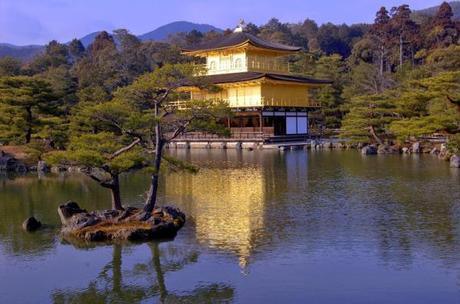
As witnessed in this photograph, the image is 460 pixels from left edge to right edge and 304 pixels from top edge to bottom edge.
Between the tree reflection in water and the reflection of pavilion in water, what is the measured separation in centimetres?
106

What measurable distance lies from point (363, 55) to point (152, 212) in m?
55.7

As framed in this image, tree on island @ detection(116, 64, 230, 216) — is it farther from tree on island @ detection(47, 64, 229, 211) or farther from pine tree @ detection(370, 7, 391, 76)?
pine tree @ detection(370, 7, 391, 76)

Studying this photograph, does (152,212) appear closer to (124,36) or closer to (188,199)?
(188,199)

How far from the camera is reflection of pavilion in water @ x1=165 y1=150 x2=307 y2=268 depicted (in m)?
11.3

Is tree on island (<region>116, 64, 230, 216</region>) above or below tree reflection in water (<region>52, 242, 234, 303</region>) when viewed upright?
above

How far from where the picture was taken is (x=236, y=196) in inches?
636

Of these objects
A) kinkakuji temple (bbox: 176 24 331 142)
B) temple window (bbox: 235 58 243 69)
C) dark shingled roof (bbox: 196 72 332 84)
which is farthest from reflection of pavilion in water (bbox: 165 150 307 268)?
temple window (bbox: 235 58 243 69)

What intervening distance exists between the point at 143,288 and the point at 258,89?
3005cm

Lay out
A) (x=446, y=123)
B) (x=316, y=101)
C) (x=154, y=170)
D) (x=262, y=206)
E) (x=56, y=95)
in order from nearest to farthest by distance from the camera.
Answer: (x=154, y=170), (x=262, y=206), (x=446, y=123), (x=56, y=95), (x=316, y=101)

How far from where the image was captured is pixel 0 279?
9359mm

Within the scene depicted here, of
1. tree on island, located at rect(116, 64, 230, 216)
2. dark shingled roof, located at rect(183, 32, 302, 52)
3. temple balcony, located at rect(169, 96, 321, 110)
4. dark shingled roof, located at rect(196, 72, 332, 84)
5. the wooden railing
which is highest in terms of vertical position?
dark shingled roof, located at rect(183, 32, 302, 52)

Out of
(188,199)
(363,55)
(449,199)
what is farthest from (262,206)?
(363,55)

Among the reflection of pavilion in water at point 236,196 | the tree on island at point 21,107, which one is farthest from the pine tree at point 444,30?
the tree on island at point 21,107

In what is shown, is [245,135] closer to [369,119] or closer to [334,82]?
[369,119]
